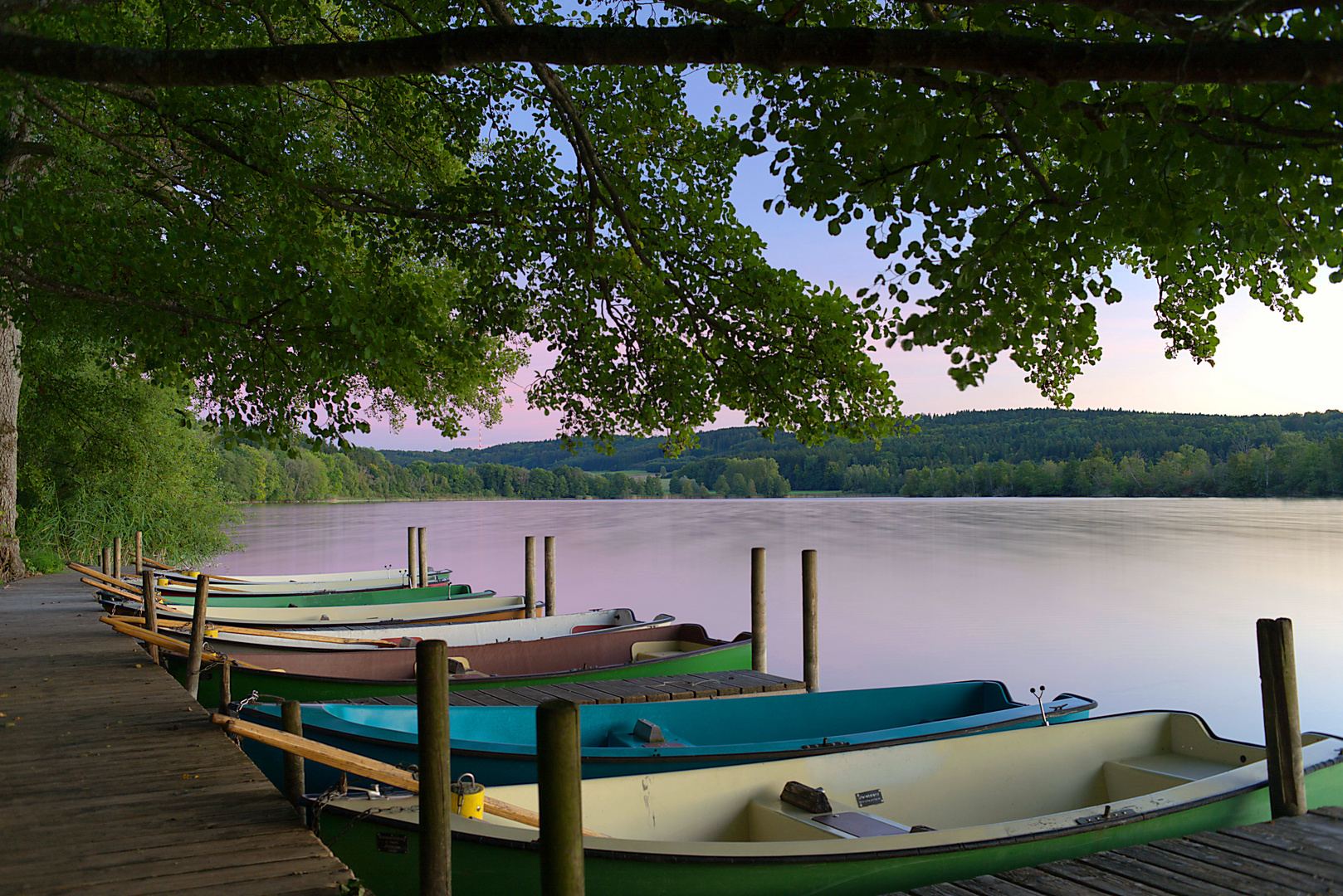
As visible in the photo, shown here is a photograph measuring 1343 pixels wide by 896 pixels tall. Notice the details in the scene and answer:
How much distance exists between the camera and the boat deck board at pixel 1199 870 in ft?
12.2

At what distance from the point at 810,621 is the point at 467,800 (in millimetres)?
6999

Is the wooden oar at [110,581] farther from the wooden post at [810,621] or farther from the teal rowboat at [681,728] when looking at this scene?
the wooden post at [810,621]

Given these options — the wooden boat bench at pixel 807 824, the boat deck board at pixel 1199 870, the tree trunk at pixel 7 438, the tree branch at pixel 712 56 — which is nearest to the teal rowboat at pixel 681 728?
the wooden boat bench at pixel 807 824

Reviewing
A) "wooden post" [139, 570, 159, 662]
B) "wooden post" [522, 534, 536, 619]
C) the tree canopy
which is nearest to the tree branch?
the tree canopy

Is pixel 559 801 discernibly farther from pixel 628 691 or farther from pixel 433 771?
pixel 628 691

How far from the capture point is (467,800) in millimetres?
4316

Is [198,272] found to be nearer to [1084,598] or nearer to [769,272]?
[769,272]

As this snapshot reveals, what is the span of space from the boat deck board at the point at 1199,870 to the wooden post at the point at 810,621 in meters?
6.05

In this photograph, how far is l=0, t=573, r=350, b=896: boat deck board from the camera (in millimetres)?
3568

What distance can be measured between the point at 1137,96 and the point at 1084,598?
21588 mm

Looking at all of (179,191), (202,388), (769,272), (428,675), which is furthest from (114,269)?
(428,675)

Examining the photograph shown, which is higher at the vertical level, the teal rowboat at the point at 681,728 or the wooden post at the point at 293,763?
the wooden post at the point at 293,763

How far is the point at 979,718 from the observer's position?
6.36 meters

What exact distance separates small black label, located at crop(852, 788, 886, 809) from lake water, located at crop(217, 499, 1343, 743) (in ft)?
31.5
